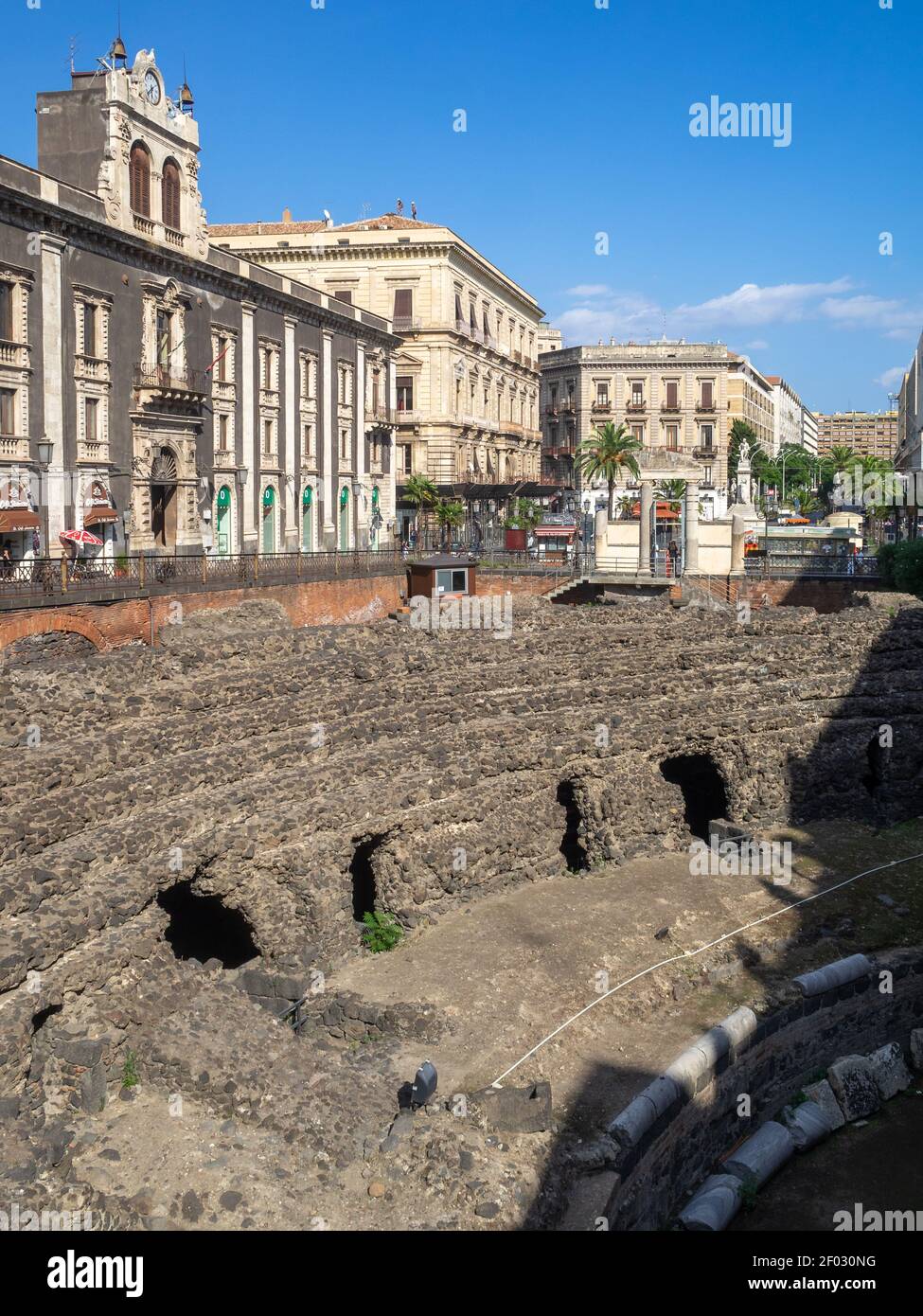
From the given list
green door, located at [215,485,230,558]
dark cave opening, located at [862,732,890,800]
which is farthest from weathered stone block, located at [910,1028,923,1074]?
green door, located at [215,485,230,558]

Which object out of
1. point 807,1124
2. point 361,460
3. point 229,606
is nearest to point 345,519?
point 361,460

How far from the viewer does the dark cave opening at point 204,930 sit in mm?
16391

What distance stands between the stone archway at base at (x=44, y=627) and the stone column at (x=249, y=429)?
1686cm

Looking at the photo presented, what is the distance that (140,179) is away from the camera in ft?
129

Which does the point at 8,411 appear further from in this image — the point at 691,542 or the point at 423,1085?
the point at 423,1085

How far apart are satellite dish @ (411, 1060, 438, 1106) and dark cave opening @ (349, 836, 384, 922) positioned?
5979 mm

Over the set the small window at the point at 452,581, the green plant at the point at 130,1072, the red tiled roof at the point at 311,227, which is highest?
the red tiled roof at the point at 311,227

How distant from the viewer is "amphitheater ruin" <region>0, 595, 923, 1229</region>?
11.0 m

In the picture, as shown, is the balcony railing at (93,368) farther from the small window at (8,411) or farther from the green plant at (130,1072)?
the green plant at (130,1072)

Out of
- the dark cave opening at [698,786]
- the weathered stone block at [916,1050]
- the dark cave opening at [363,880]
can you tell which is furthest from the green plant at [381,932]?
the dark cave opening at [698,786]
